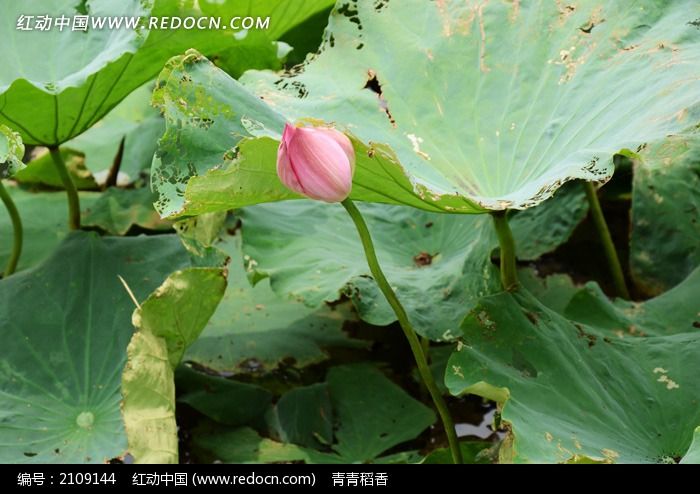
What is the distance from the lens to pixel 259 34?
183 centimetres

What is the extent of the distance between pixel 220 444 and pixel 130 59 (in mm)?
655

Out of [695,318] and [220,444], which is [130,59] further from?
[695,318]

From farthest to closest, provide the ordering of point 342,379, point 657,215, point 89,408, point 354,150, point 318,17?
point 318,17 → point 657,215 → point 342,379 → point 89,408 → point 354,150

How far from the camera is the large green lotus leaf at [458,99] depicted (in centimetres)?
127

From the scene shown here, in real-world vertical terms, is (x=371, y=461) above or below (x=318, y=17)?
below

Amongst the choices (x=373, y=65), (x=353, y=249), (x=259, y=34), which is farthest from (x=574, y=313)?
(x=259, y=34)

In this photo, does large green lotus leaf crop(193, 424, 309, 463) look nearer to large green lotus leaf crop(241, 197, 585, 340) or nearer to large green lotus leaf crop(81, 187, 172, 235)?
large green lotus leaf crop(241, 197, 585, 340)

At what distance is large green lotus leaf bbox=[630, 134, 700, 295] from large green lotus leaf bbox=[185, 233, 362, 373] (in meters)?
0.58

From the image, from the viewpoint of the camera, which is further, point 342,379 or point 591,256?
point 591,256

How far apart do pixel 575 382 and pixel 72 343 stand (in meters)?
0.80

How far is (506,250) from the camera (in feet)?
4.90

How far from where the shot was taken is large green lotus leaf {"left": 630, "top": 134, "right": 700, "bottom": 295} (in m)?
1.89

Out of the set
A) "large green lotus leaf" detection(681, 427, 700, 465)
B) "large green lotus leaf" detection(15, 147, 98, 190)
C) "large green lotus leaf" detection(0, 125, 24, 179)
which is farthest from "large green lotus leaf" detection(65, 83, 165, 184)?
"large green lotus leaf" detection(681, 427, 700, 465)

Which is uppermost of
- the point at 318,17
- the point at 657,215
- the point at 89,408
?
the point at 318,17
